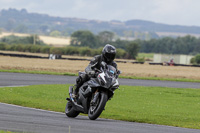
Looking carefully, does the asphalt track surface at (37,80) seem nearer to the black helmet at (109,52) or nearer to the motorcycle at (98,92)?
the motorcycle at (98,92)

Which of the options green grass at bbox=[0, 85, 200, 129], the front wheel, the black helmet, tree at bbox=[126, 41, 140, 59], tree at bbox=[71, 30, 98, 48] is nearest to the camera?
the front wheel

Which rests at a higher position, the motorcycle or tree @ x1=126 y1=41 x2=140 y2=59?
the motorcycle

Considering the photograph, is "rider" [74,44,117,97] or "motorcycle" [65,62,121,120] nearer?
"motorcycle" [65,62,121,120]

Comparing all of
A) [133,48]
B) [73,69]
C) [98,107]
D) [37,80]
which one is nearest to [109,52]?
[98,107]

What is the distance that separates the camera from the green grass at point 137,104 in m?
14.8

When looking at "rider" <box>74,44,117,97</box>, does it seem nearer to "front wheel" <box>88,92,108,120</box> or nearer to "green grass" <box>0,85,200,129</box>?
"front wheel" <box>88,92,108,120</box>

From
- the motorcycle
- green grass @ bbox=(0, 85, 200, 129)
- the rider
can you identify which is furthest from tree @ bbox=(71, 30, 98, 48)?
the rider

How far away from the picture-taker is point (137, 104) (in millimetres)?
19375

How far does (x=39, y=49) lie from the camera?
11062 centimetres

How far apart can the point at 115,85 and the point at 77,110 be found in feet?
4.95

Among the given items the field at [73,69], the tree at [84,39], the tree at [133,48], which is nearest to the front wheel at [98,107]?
the field at [73,69]

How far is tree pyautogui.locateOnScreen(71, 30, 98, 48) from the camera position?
187 metres

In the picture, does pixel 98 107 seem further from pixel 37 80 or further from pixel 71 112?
pixel 37 80

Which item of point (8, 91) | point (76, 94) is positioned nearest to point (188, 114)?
point (76, 94)
